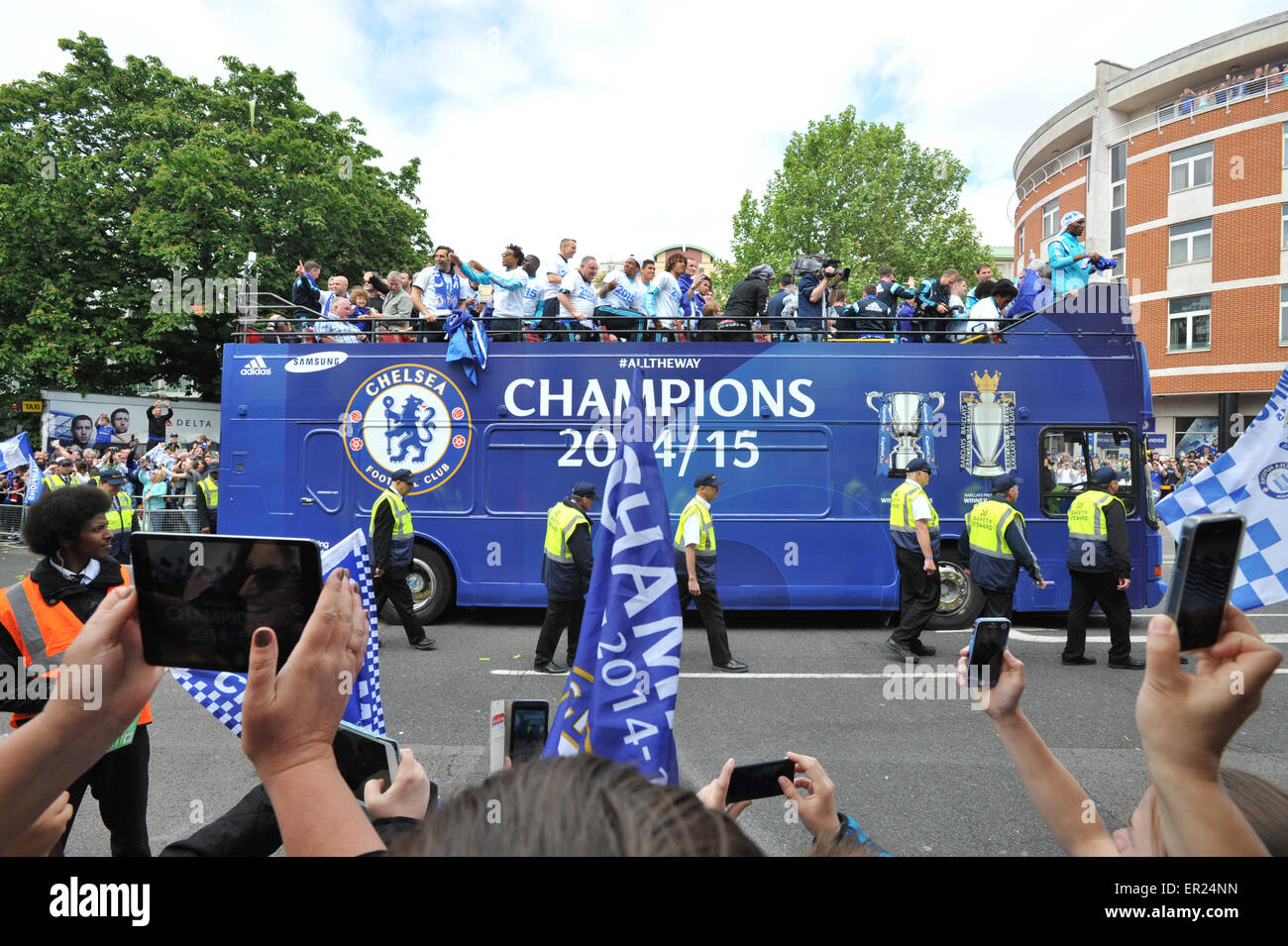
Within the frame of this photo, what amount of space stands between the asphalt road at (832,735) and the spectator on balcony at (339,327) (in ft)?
12.1

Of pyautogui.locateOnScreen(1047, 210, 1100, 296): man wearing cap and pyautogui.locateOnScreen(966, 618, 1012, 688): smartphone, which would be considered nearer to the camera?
pyautogui.locateOnScreen(966, 618, 1012, 688): smartphone

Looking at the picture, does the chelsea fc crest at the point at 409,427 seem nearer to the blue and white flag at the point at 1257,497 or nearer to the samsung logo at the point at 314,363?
the samsung logo at the point at 314,363

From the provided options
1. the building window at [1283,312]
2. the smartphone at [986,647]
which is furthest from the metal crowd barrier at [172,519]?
the building window at [1283,312]

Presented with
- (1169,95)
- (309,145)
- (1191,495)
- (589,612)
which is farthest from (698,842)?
(1169,95)

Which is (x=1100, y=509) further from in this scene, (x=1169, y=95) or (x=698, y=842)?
(x=1169, y=95)

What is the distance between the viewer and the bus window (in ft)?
28.0

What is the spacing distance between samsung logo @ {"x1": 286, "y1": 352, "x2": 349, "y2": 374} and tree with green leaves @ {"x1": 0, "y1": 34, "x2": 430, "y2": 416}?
12.4m

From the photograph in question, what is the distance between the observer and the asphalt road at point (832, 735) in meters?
4.04

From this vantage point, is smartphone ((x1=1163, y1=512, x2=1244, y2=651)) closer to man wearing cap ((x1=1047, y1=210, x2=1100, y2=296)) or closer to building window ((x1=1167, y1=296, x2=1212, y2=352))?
man wearing cap ((x1=1047, y1=210, x2=1100, y2=296))

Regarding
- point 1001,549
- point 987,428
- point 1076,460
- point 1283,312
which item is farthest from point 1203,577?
point 1283,312

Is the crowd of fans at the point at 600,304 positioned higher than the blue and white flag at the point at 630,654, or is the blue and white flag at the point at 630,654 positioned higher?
the crowd of fans at the point at 600,304

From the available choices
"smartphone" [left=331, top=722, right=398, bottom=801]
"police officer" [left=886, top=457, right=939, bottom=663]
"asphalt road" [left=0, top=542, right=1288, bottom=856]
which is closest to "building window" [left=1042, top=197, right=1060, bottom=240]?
"asphalt road" [left=0, top=542, right=1288, bottom=856]
